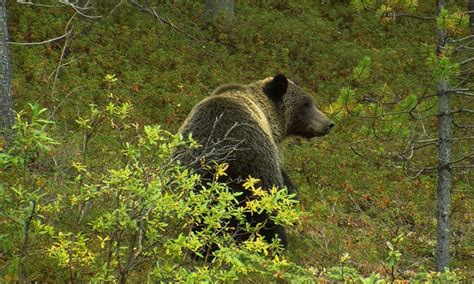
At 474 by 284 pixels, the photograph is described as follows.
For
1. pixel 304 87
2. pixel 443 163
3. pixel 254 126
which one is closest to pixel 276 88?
pixel 254 126

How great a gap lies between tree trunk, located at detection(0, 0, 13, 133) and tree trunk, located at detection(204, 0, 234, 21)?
12445mm

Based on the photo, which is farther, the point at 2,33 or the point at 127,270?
the point at 2,33

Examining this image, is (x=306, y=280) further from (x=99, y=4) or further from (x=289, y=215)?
(x=99, y=4)

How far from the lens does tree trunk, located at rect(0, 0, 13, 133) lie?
9203 millimetres

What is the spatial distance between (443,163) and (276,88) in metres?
2.79

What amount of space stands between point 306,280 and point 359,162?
456 inches

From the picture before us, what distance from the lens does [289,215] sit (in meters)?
4.47

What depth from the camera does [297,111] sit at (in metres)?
10.6

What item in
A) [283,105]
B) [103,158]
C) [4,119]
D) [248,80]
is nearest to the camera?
[4,119]

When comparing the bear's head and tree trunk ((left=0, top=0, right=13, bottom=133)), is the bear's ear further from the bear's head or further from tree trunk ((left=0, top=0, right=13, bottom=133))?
tree trunk ((left=0, top=0, right=13, bottom=133))

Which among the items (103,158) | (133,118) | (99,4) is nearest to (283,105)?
(103,158)

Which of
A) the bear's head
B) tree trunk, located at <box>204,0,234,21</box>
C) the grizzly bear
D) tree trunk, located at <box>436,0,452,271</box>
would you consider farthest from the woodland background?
the grizzly bear

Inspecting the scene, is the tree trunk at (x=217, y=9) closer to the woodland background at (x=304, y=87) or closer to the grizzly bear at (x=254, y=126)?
the woodland background at (x=304, y=87)

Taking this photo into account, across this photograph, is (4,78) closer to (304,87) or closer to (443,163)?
(443,163)
